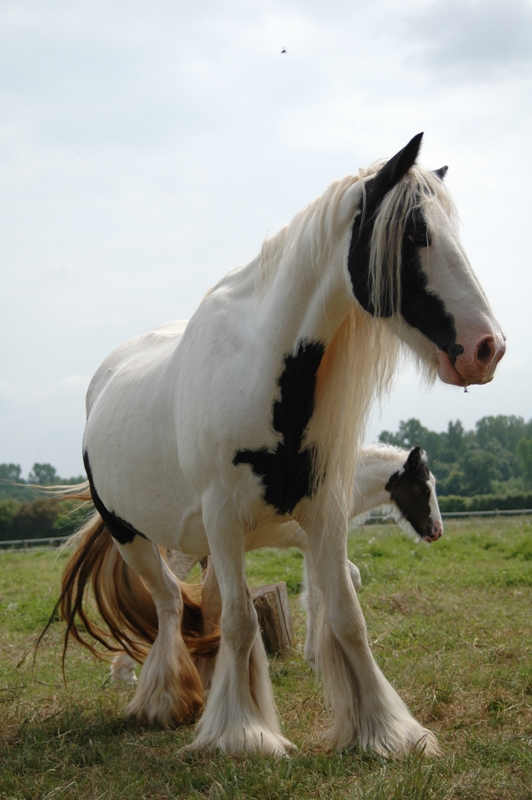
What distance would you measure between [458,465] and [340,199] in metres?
37.6

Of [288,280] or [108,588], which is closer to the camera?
[288,280]

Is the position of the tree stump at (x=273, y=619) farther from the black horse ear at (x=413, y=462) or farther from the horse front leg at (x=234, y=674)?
the black horse ear at (x=413, y=462)

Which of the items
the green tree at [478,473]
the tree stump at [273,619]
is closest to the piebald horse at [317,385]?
the tree stump at [273,619]

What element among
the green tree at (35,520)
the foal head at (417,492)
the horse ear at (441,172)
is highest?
the horse ear at (441,172)

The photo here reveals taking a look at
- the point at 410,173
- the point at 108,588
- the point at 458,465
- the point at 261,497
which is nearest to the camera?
the point at 410,173

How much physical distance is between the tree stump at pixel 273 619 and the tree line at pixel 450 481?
1.59 m

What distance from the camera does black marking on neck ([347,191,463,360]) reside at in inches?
113

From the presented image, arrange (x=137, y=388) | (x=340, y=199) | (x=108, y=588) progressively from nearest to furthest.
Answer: (x=340, y=199), (x=137, y=388), (x=108, y=588)

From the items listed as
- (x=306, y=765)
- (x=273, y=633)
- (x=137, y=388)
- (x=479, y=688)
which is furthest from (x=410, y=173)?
(x=273, y=633)

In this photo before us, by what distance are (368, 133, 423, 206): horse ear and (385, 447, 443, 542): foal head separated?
5196 mm

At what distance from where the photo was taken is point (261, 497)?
3430 mm

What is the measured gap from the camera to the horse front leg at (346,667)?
3463 mm

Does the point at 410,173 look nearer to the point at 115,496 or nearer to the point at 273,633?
the point at 115,496

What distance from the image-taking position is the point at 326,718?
13.4 ft
